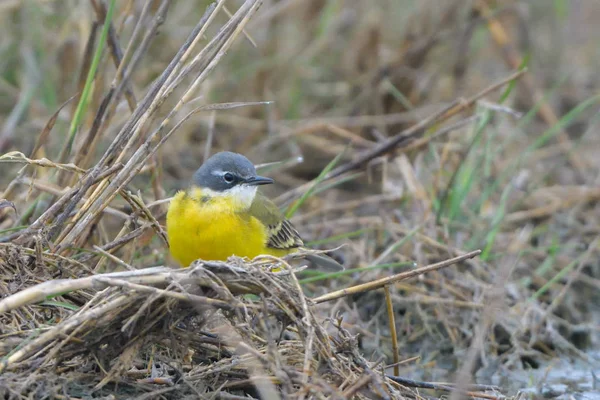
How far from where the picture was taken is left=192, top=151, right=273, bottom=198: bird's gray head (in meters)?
5.74

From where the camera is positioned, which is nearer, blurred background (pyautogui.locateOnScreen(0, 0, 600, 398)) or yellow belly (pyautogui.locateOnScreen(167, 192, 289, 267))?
yellow belly (pyautogui.locateOnScreen(167, 192, 289, 267))

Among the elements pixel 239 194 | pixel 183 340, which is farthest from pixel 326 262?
pixel 183 340

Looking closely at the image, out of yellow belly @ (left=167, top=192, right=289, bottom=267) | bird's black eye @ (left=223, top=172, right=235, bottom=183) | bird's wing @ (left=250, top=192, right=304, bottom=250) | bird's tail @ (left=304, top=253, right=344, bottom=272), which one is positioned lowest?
bird's tail @ (left=304, top=253, right=344, bottom=272)

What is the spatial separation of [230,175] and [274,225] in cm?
53

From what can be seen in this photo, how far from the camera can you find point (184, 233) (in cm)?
530

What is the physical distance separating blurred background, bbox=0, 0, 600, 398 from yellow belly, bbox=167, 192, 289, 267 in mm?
364

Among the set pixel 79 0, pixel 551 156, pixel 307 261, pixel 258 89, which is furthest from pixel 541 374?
pixel 79 0

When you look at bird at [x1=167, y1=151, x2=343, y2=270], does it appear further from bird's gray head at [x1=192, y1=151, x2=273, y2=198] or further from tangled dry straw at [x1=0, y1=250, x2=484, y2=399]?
tangled dry straw at [x1=0, y1=250, x2=484, y2=399]

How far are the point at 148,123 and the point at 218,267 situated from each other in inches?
68.5

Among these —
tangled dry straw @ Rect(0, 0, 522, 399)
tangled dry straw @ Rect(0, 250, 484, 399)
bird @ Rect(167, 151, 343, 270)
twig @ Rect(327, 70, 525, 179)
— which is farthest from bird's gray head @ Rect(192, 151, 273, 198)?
tangled dry straw @ Rect(0, 250, 484, 399)

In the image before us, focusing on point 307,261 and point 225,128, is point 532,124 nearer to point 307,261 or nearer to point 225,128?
point 225,128

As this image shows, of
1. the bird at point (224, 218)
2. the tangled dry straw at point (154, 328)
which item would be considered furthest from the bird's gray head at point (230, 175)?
the tangled dry straw at point (154, 328)

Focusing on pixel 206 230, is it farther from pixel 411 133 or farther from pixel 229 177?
pixel 411 133

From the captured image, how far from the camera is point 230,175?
228 inches
